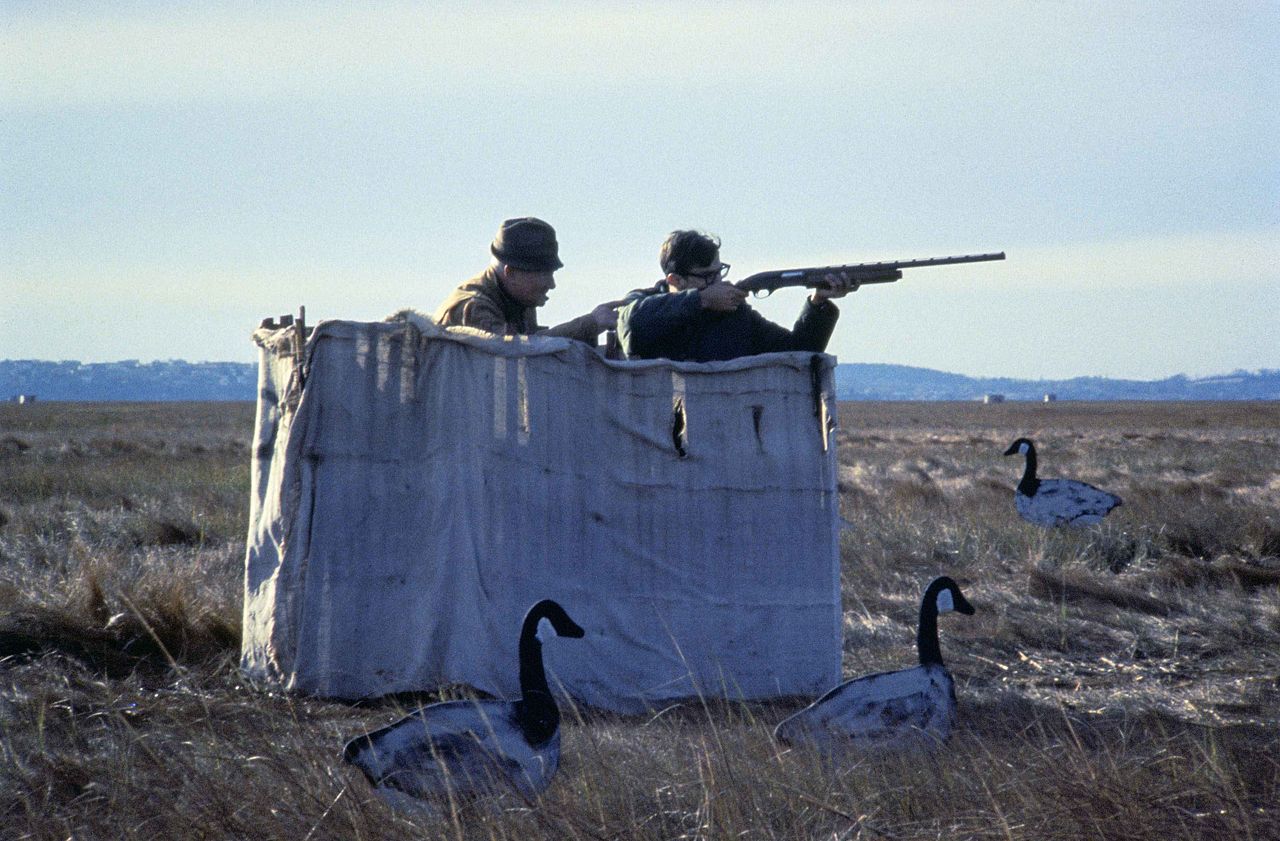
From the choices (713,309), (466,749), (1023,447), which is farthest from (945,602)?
(1023,447)

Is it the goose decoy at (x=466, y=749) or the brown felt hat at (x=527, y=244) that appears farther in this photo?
the brown felt hat at (x=527, y=244)

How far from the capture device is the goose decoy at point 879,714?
170 inches

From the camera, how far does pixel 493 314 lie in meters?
6.03

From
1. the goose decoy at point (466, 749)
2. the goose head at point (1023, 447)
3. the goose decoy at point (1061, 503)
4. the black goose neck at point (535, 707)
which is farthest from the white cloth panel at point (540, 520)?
the goose head at point (1023, 447)

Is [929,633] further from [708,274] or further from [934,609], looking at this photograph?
[708,274]

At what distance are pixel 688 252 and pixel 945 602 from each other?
1998 millimetres

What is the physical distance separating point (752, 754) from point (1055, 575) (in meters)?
5.16

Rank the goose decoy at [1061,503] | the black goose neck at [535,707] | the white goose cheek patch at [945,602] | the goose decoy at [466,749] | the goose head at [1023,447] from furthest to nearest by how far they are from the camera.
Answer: the goose head at [1023,447]
the goose decoy at [1061,503]
the white goose cheek patch at [945,602]
the black goose neck at [535,707]
the goose decoy at [466,749]

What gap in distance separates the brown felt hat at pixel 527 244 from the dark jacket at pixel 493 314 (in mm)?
193

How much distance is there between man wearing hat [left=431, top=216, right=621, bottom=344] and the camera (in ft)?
19.6

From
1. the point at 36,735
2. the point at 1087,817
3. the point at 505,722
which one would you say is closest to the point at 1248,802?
the point at 1087,817

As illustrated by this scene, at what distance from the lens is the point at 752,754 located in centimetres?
430

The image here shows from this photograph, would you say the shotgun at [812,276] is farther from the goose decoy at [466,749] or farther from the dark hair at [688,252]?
the goose decoy at [466,749]

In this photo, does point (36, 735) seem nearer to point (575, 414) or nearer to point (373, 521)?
point (373, 521)
